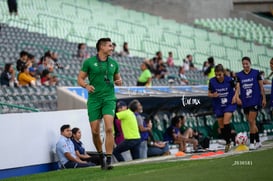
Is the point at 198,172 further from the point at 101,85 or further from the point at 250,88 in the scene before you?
the point at 250,88

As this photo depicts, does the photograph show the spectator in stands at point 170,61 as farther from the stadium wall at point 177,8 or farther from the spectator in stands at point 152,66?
the stadium wall at point 177,8

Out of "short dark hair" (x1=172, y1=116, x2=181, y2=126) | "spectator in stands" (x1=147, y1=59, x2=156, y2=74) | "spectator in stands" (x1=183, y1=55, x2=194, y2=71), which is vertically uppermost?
"spectator in stands" (x1=183, y1=55, x2=194, y2=71)

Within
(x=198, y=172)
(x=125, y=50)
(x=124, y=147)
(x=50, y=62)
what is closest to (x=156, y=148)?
(x=124, y=147)

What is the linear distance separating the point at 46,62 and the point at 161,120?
3806mm

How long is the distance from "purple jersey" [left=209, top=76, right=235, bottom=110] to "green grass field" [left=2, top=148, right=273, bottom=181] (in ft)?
13.0

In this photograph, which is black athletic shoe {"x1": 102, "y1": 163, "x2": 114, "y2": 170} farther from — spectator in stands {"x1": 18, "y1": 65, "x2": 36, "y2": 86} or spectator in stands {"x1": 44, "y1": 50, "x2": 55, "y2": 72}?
spectator in stands {"x1": 44, "y1": 50, "x2": 55, "y2": 72}

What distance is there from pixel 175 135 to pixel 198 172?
32.2 feet

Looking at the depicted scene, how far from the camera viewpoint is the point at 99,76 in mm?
14867

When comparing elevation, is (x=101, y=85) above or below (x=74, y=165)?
above

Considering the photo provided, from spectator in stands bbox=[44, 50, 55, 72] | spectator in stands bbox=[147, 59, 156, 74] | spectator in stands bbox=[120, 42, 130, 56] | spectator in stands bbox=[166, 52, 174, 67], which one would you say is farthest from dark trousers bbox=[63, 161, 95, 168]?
spectator in stands bbox=[166, 52, 174, 67]

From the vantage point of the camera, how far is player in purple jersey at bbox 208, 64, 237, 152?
63.7 feet

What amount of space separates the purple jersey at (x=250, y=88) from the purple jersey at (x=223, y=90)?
0.24 m

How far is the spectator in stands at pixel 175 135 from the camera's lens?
2217cm

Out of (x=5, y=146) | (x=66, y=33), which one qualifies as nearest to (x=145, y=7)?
(x=66, y=33)
